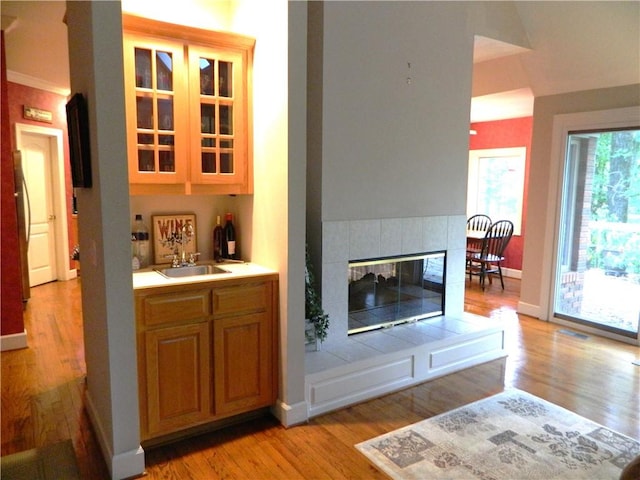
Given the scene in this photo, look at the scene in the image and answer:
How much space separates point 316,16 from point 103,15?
1.64m

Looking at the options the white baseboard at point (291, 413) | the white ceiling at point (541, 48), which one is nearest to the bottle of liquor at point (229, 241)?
the white baseboard at point (291, 413)

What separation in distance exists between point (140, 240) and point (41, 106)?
464 cm

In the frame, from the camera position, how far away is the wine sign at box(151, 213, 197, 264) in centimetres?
293

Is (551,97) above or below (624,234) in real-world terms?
above

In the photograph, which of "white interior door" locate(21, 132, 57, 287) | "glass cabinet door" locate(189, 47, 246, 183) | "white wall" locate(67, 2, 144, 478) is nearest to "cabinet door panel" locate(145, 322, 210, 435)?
"white wall" locate(67, 2, 144, 478)

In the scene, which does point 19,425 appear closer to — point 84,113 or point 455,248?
point 84,113

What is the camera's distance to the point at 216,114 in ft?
9.14

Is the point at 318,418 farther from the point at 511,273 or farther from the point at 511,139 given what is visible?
the point at 511,139

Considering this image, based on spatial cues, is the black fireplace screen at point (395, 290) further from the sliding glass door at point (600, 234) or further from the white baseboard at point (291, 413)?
the sliding glass door at point (600, 234)

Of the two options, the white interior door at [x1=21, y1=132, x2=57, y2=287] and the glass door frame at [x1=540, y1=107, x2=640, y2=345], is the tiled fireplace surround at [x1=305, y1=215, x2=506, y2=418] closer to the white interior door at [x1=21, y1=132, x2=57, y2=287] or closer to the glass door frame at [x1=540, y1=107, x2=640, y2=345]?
the glass door frame at [x1=540, y1=107, x2=640, y2=345]

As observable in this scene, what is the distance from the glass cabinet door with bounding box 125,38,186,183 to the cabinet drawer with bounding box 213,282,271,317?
2.36 ft

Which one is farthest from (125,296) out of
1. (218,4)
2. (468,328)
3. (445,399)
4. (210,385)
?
(468,328)

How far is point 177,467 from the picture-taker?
2.38 metres

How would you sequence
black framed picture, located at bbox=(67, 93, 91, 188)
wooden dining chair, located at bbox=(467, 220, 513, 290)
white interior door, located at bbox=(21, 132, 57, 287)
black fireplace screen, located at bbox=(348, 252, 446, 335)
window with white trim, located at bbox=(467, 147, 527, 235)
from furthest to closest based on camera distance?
window with white trim, located at bbox=(467, 147, 527, 235), wooden dining chair, located at bbox=(467, 220, 513, 290), white interior door, located at bbox=(21, 132, 57, 287), black fireplace screen, located at bbox=(348, 252, 446, 335), black framed picture, located at bbox=(67, 93, 91, 188)
